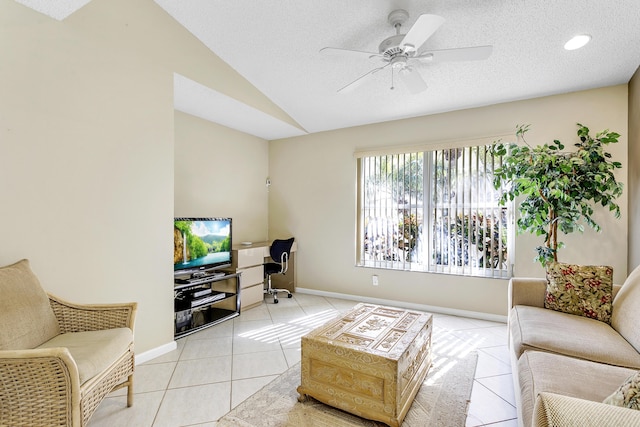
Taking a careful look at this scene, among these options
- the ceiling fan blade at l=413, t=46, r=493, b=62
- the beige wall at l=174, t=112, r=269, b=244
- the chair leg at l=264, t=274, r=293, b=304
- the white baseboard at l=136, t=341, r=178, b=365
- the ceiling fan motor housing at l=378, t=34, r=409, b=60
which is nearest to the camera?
the ceiling fan blade at l=413, t=46, r=493, b=62

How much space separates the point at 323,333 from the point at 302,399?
17.1 inches

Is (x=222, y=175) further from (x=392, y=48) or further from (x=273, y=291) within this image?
(x=392, y=48)

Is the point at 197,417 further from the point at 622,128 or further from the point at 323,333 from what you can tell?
the point at 622,128

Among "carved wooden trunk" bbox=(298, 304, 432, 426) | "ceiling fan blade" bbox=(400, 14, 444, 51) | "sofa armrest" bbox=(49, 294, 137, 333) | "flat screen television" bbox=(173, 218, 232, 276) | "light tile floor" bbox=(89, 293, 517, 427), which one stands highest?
"ceiling fan blade" bbox=(400, 14, 444, 51)

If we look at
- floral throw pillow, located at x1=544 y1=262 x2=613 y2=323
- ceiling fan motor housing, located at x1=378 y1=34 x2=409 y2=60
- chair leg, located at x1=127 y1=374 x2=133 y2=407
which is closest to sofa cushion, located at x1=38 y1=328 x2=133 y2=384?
chair leg, located at x1=127 y1=374 x2=133 y2=407

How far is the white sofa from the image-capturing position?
2.72 ft

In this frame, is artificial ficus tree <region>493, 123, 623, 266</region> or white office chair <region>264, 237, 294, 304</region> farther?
white office chair <region>264, 237, 294, 304</region>

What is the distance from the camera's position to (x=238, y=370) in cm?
237

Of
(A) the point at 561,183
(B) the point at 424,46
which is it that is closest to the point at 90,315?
(B) the point at 424,46

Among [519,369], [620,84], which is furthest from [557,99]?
[519,369]

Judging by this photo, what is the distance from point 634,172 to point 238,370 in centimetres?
385

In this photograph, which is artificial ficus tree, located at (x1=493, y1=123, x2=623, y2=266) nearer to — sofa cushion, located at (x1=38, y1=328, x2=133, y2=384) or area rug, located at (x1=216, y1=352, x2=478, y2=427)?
area rug, located at (x1=216, y1=352, x2=478, y2=427)

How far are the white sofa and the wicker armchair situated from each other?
1.85m

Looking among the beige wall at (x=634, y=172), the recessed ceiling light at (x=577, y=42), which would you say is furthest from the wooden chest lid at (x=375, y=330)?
the recessed ceiling light at (x=577, y=42)
